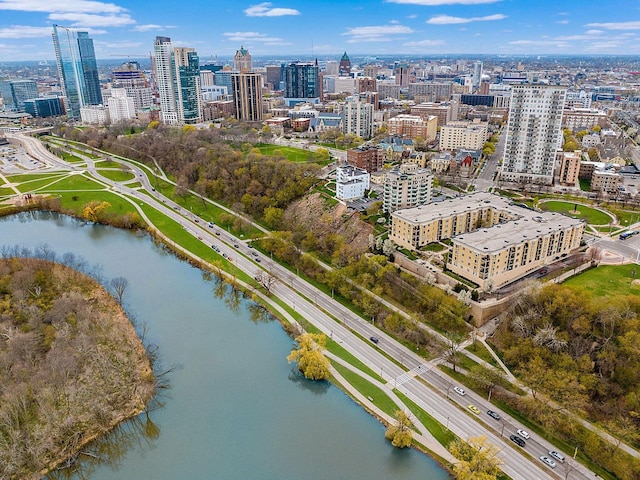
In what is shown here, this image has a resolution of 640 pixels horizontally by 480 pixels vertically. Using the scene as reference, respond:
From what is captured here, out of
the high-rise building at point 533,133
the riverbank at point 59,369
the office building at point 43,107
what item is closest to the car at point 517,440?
the riverbank at point 59,369

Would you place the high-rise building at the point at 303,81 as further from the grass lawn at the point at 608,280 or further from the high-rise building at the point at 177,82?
the grass lawn at the point at 608,280

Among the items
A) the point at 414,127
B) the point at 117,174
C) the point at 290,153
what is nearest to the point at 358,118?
the point at 414,127

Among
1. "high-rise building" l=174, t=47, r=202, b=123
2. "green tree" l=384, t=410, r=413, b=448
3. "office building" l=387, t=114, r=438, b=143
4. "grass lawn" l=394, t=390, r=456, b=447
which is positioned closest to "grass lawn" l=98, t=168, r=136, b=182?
"high-rise building" l=174, t=47, r=202, b=123

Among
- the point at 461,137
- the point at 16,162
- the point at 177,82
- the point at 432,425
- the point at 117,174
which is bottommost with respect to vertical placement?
the point at 432,425

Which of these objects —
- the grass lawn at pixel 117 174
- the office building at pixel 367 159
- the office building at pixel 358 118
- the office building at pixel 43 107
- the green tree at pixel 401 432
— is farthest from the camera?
the office building at pixel 43 107

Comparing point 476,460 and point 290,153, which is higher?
point 290,153

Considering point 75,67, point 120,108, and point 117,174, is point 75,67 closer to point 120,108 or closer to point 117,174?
point 120,108
